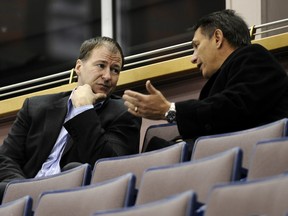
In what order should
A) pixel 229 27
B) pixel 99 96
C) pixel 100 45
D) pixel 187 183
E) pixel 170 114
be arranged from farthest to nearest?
pixel 100 45 → pixel 99 96 → pixel 229 27 → pixel 170 114 → pixel 187 183

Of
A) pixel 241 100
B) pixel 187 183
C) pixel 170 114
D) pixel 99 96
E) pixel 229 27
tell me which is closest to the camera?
pixel 187 183

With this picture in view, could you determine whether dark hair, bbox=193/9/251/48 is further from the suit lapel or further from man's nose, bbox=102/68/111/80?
the suit lapel

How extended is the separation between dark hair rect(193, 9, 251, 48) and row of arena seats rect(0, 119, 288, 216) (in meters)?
0.54

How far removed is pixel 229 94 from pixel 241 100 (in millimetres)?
36

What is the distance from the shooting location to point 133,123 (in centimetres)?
297

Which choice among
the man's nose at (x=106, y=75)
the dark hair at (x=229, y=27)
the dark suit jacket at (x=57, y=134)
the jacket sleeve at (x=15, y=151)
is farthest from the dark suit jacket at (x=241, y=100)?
the jacket sleeve at (x=15, y=151)

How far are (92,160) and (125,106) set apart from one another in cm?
25

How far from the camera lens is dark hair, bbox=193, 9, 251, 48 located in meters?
2.85

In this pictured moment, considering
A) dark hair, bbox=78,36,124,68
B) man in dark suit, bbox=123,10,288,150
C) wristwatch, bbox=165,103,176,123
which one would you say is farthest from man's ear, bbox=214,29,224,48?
dark hair, bbox=78,36,124,68

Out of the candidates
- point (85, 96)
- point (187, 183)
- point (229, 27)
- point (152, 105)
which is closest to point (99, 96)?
point (85, 96)

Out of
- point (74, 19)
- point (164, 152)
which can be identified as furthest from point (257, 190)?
point (74, 19)

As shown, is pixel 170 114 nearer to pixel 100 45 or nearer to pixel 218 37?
pixel 218 37

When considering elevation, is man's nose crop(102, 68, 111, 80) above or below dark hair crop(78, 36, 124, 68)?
below

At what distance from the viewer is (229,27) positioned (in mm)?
2863
